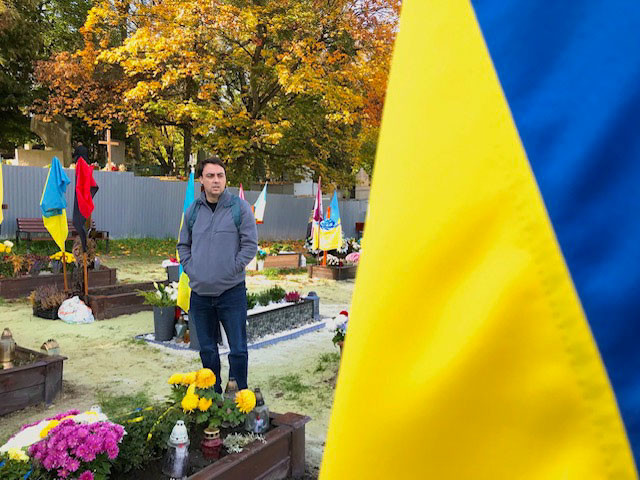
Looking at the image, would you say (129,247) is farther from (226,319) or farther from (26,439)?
(26,439)

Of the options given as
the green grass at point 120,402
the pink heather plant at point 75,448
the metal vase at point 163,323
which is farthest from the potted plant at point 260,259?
the pink heather plant at point 75,448

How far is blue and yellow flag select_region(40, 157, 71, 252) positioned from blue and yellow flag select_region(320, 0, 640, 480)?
8849 millimetres

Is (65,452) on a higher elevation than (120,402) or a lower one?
higher

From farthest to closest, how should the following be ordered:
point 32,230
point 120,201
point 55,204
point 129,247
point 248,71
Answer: point 248,71
point 120,201
point 129,247
point 32,230
point 55,204

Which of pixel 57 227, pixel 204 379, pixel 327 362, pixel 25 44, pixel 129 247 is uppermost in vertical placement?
pixel 25 44

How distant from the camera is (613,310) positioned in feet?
1.77

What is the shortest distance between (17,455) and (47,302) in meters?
5.94

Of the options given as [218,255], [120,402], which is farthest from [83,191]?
[218,255]

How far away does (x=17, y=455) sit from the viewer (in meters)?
2.92

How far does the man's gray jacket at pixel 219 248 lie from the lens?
4.20m

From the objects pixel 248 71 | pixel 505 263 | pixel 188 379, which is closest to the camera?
pixel 505 263

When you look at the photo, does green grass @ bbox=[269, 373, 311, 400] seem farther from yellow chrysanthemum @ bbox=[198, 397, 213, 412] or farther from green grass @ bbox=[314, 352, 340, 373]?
yellow chrysanthemum @ bbox=[198, 397, 213, 412]

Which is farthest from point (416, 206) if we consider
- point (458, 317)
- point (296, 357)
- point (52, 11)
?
point (52, 11)

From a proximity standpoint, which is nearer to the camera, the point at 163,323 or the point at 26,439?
the point at 26,439
